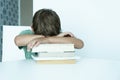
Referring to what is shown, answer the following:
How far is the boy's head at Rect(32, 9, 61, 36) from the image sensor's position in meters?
1.47

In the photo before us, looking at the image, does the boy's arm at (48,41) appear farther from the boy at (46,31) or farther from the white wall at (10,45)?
the white wall at (10,45)

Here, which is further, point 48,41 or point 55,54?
point 48,41

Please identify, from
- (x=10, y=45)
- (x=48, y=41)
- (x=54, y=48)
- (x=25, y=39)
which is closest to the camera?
(x=54, y=48)

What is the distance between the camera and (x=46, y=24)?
4.83 ft

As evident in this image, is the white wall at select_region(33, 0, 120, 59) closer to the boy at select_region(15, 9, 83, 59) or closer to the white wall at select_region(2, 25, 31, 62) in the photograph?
the white wall at select_region(2, 25, 31, 62)

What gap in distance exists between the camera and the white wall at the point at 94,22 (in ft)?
7.02

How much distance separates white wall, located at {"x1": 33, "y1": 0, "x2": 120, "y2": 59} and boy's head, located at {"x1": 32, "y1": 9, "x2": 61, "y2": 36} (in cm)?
72

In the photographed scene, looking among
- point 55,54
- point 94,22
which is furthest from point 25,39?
point 94,22

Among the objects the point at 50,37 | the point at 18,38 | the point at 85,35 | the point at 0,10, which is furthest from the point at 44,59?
the point at 0,10

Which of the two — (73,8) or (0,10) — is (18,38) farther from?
(0,10)

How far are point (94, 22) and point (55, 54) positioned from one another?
38.2 inches

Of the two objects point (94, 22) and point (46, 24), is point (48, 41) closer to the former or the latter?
point (46, 24)

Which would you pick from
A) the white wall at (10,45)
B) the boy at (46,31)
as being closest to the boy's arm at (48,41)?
the boy at (46,31)

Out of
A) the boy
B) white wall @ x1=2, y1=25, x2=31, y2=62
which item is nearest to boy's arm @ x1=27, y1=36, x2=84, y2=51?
the boy
